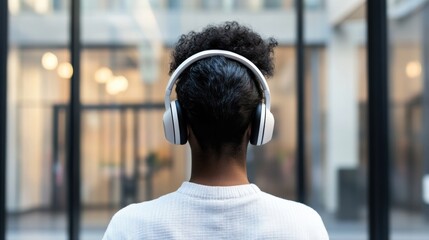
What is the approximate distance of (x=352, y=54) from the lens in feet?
21.0

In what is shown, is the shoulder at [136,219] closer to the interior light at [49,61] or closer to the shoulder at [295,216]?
the shoulder at [295,216]

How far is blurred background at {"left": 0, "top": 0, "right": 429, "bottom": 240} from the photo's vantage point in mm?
5992

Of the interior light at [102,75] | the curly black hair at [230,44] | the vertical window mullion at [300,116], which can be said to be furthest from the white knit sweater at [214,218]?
the interior light at [102,75]

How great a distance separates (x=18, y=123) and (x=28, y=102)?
1.19 feet

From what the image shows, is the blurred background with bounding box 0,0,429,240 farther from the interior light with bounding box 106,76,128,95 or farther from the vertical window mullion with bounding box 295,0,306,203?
the vertical window mullion with bounding box 295,0,306,203

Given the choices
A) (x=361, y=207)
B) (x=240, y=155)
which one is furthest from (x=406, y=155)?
(x=240, y=155)

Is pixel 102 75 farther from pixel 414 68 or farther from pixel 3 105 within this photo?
pixel 414 68

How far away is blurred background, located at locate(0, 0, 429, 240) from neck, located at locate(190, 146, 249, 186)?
5.11 m

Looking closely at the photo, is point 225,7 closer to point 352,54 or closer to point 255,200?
point 352,54

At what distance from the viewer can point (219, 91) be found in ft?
2.66

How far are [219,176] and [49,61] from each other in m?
5.98

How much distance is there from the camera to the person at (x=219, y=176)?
82 cm

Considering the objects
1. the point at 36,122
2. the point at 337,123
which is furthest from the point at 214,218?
the point at 36,122

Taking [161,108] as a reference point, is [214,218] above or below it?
below
